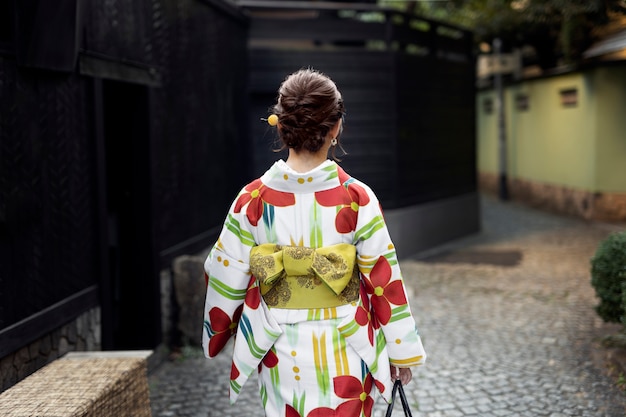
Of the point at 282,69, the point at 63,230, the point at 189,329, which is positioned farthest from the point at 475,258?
the point at 63,230

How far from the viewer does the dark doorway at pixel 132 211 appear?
19.1 ft

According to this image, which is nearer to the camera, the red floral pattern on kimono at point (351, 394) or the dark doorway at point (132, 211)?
the red floral pattern on kimono at point (351, 394)

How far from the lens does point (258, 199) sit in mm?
2680

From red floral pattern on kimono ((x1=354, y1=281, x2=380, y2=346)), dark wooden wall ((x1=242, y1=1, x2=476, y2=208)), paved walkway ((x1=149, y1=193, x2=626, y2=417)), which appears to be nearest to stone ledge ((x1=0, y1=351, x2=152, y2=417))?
paved walkway ((x1=149, y1=193, x2=626, y2=417))

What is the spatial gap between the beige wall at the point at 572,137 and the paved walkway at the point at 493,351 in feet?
10.5

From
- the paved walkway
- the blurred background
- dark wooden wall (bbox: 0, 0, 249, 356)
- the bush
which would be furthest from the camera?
the bush

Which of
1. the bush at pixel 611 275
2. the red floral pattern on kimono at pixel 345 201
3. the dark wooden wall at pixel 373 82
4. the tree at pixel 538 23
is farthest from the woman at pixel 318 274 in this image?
the tree at pixel 538 23

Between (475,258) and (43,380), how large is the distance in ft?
25.1

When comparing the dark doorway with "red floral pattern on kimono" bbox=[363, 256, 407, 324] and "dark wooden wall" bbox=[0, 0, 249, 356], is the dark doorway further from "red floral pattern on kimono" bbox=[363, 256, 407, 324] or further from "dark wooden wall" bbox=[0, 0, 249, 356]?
"red floral pattern on kimono" bbox=[363, 256, 407, 324]

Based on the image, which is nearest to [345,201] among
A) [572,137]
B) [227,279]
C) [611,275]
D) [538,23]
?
[227,279]

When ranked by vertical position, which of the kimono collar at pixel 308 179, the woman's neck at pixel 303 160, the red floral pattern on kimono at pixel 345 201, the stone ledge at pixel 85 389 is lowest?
the stone ledge at pixel 85 389

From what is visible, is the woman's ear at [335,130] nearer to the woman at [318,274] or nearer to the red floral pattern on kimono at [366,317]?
the woman at [318,274]

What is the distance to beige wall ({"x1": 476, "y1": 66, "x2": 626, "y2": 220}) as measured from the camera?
513 inches

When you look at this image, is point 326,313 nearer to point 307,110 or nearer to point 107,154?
point 307,110
